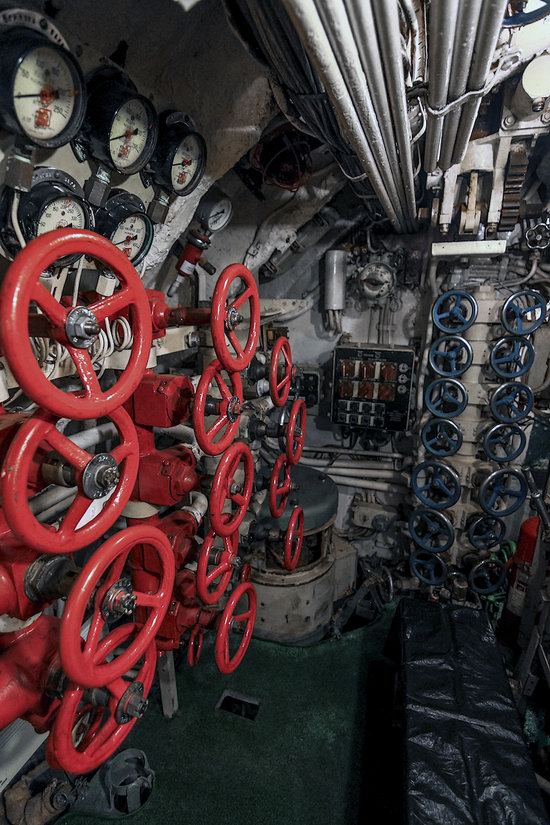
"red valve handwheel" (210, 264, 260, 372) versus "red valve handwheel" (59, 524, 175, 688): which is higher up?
"red valve handwheel" (210, 264, 260, 372)

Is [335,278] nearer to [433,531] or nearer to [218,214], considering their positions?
[218,214]

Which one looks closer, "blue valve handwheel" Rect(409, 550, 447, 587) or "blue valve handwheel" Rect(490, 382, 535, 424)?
"blue valve handwheel" Rect(490, 382, 535, 424)

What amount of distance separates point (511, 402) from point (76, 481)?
276cm

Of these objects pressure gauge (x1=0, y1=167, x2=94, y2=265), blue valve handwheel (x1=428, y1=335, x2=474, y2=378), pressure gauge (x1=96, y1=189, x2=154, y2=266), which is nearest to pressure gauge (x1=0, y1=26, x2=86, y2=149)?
pressure gauge (x1=0, y1=167, x2=94, y2=265)

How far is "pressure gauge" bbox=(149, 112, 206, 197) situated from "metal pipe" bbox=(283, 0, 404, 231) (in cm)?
63

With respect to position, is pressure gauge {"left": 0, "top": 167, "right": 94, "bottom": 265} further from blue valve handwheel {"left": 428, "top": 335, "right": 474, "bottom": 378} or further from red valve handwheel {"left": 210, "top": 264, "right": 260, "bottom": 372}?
blue valve handwheel {"left": 428, "top": 335, "right": 474, "bottom": 378}

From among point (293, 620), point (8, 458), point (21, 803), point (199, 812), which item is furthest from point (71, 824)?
point (8, 458)

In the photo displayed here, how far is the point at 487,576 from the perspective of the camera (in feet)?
9.95

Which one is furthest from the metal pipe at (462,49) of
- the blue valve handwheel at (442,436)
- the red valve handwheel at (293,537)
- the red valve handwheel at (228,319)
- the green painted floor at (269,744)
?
the green painted floor at (269,744)

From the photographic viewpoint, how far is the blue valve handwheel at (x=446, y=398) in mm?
2844

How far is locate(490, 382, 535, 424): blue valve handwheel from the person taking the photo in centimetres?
269

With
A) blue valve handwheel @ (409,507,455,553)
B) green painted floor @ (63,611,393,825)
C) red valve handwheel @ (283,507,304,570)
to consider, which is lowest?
green painted floor @ (63,611,393,825)

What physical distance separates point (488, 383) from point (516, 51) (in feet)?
5.96

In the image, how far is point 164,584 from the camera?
1206 millimetres
